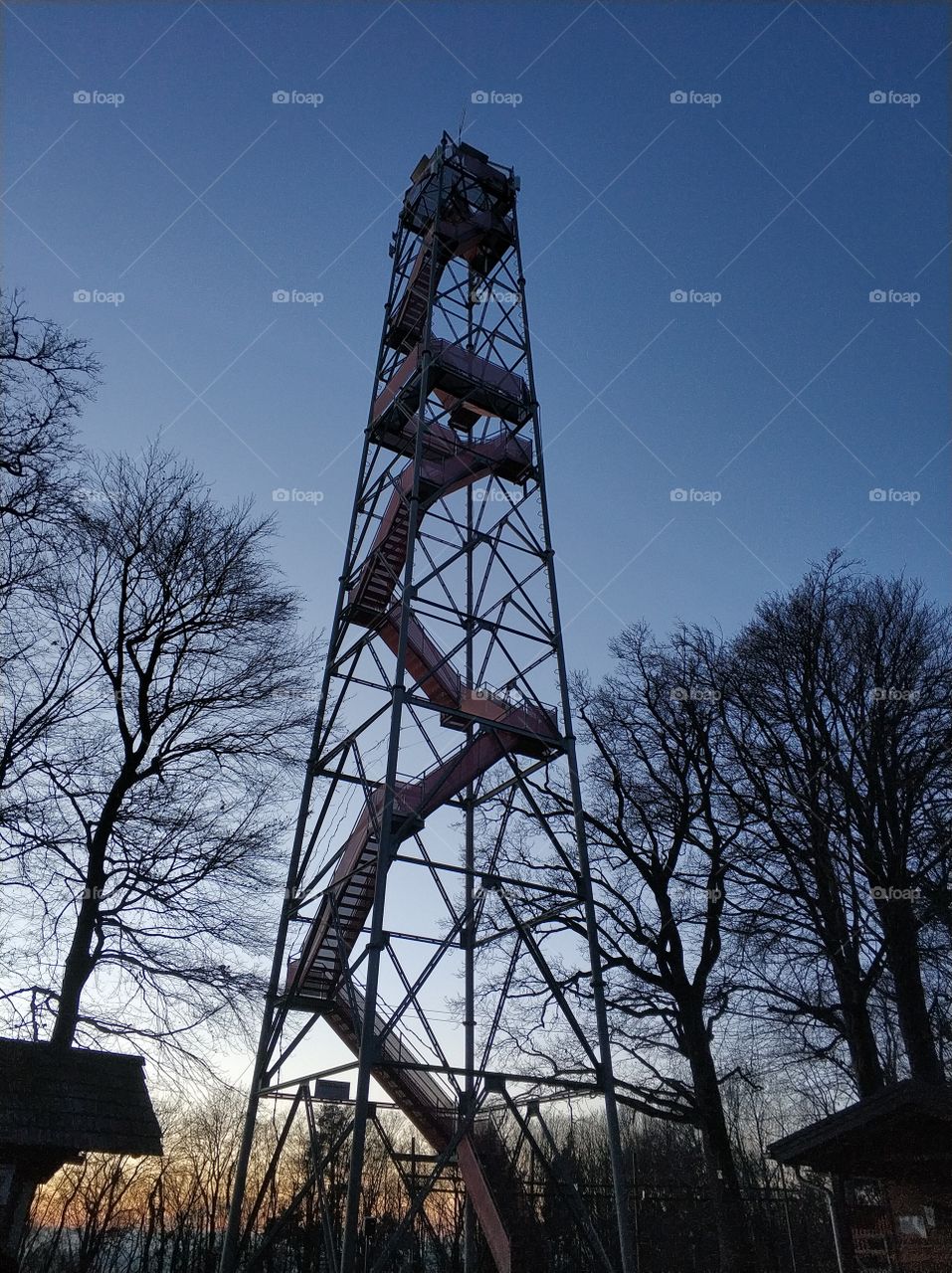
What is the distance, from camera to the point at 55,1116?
470 inches

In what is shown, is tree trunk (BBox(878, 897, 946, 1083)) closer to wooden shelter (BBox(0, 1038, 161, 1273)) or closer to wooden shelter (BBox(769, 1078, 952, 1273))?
wooden shelter (BBox(769, 1078, 952, 1273))

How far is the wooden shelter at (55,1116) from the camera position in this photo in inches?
458

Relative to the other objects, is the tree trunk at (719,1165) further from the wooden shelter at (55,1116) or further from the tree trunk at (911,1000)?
the wooden shelter at (55,1116)

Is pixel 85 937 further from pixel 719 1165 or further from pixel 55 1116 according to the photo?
pixel 719 1165

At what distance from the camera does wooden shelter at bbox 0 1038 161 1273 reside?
1163 cm

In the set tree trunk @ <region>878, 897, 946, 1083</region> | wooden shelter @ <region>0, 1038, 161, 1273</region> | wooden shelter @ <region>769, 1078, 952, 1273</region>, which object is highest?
tree trunk @ <region>878, 897, 946, 1083</region>

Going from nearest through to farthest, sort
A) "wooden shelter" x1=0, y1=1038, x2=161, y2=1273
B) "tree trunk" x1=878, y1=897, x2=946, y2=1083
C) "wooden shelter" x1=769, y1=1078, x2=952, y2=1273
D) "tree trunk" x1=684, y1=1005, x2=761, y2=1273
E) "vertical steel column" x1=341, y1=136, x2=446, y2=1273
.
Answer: "vertical steel column" x1=341, y1=136, x2=446, y2=1273
"wooden shelter" x1=0, y1=1038, x2=161, y2=1273
"wooden shelter" x1=769, y1=1078, x2=952, y2=1273
"tree trunk" x1=684, y1=1005, x2=761, y2=1273
"tree trunk" x1=878, y1=897, x2=946, y2=1083

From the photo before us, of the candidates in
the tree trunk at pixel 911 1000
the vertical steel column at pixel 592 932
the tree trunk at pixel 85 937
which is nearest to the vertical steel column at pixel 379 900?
the vertical steel column at pixel 592 932

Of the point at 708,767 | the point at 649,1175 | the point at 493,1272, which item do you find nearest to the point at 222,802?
the point at 708,767

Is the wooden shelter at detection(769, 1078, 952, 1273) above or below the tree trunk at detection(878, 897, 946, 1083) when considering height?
below

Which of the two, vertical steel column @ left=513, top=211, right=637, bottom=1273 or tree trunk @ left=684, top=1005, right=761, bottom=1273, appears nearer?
vertical steel column @ left=513, top=211, right=637, bottom=1273

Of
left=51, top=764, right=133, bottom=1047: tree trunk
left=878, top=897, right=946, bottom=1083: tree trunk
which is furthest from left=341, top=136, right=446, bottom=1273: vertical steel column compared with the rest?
left=878, top=897, right=946, bottom=1083: tree trunk

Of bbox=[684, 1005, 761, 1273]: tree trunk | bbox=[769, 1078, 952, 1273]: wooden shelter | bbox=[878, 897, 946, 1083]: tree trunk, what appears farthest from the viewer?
bbox=[878, 897, 946, 1083]: tree trunk

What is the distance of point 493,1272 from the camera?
2384 centimetres
